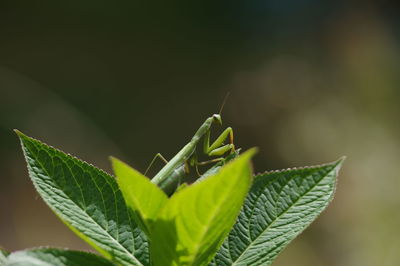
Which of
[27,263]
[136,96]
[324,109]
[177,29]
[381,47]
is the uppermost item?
[177,29]

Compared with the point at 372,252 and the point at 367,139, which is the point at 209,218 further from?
the point at 367,139

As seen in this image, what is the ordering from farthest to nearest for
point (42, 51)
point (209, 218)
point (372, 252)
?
point (42, 51), point (372, 252), point (209, 218)

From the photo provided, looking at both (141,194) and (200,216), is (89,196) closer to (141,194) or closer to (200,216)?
(141,194)

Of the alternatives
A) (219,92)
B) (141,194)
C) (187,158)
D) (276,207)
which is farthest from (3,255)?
(219,92)

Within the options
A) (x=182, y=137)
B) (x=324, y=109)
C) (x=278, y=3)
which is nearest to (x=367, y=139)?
(x=324, y=109)

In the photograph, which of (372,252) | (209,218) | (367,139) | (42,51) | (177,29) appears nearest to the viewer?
(209,218)

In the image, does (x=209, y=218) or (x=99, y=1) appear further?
(x=99, y=1)
